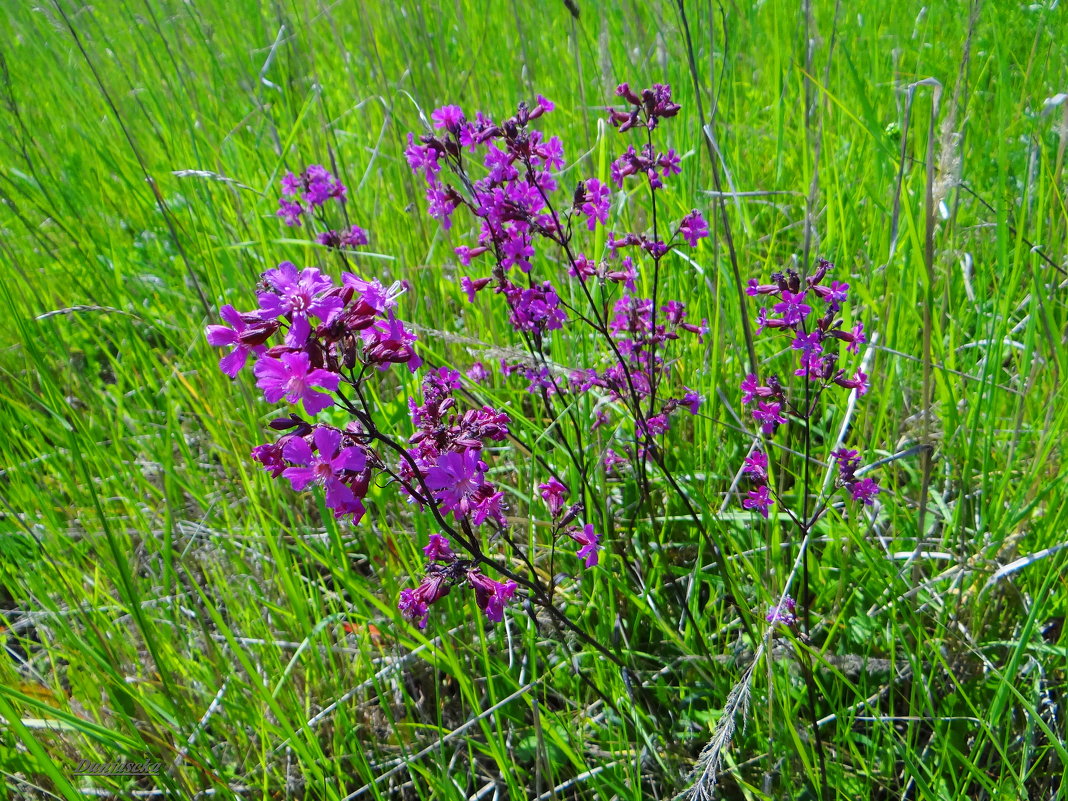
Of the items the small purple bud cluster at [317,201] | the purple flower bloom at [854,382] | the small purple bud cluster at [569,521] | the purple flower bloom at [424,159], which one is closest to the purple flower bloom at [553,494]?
the small purple bud cluster at [569,521]

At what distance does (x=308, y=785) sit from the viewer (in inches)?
61.7

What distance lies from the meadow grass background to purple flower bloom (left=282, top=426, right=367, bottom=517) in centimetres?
39

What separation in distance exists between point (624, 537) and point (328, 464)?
43.0 inches

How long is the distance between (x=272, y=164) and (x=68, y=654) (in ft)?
8.22

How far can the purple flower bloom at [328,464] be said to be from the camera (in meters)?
1.21

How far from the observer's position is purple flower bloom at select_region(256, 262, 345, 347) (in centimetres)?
114

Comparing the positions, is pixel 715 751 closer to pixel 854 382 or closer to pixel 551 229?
pixel 854 382

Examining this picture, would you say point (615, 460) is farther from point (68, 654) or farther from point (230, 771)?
point (68, 654)

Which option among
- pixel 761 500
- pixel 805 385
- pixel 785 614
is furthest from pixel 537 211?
pixel 785 614

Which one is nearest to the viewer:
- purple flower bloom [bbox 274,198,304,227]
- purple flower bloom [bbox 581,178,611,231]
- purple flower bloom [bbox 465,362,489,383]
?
purple flower bloom [bbox 581,178,611,231]

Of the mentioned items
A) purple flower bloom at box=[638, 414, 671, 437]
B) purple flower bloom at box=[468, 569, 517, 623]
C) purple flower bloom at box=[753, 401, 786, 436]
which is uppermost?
purple flower bloom at box=[468, 569, 517, 623]

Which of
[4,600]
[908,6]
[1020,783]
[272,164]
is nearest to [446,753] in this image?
[1020,783]

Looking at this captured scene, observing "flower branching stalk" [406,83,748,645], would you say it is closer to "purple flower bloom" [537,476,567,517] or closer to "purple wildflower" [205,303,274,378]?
"purple flower bloom" [537,476,567,517]

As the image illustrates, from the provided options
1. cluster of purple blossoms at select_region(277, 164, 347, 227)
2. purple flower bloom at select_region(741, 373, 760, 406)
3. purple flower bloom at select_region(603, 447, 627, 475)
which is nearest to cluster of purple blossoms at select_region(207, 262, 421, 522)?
purple flower bloom at select_region(741, 373, 760, 406)
